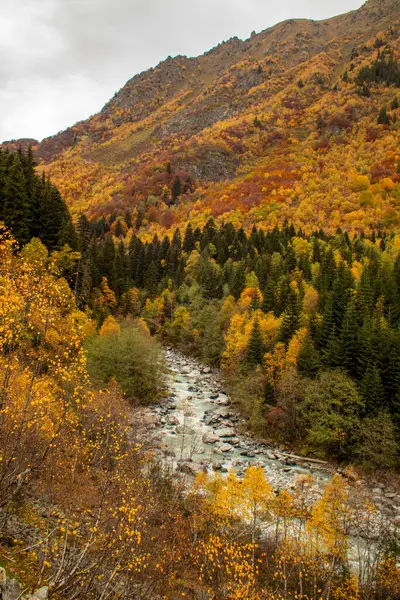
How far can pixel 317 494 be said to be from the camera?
3312cm

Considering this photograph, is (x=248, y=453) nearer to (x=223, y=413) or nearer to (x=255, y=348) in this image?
(x=223, y=413)

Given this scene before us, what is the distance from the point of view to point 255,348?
53.8 m

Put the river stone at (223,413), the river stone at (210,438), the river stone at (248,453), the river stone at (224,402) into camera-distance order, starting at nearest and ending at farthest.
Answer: the river stone at (248,453) → the river stone at (210,438) → the river stone at (223,413) → the river stone at (224,402)

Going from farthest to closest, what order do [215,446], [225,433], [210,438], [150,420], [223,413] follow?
[223,413] < [225,433] < [150,420] < [210,438] < [215,446]

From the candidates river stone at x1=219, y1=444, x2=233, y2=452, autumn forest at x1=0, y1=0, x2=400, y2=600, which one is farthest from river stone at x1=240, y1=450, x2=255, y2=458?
river stone at x1=219, y1=444, x2=233, y2=452

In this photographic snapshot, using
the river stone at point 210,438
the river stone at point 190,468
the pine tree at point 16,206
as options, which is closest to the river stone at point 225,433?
the river stone at point 210,438

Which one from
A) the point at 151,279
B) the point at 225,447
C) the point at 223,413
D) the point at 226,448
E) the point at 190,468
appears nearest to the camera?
the point at 190,468

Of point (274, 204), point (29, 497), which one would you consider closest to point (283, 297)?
point (29, 497)

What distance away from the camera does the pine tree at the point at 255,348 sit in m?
53.4

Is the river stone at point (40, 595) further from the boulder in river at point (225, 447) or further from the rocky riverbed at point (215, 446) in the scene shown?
the boulder in river at point (225, 447)

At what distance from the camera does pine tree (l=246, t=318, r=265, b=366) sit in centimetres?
5341

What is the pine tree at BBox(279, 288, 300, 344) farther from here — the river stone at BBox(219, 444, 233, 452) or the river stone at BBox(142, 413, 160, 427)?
the river stone at BBox(142, 413, 160, 427)

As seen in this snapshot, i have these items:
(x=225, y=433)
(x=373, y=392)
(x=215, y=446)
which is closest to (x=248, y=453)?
(x=215, y=446)

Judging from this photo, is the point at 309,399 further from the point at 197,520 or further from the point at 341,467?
the point at 197,520
